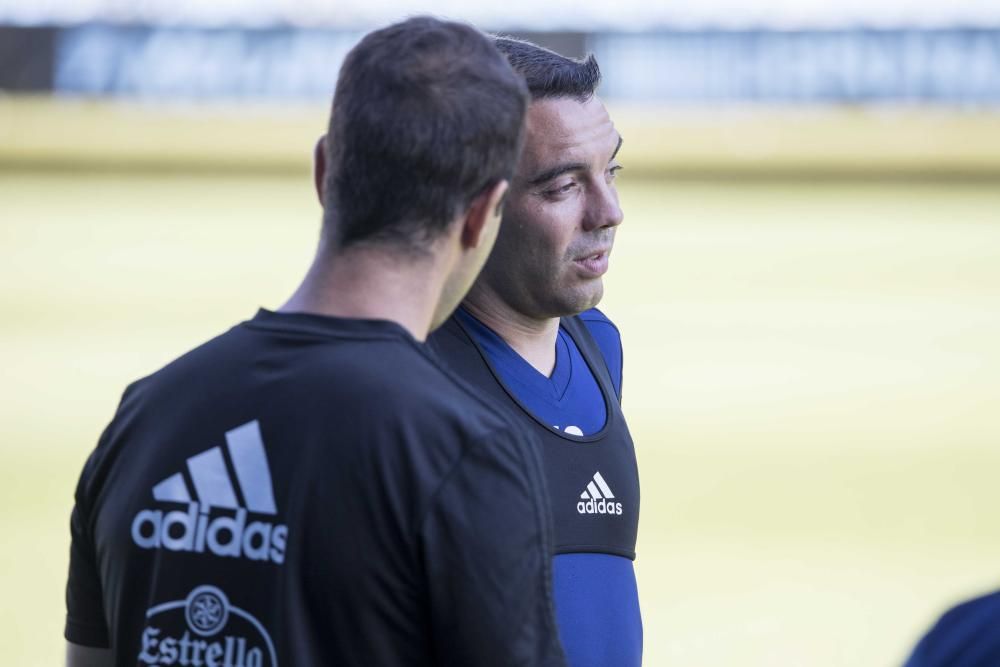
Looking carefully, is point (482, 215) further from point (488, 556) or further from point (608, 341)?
point (608, 341)

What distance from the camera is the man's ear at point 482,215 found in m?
1.05

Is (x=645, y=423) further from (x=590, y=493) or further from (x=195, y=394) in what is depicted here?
(x=195, y=394)

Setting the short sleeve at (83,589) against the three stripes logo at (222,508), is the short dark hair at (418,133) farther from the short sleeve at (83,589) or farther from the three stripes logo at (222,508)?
the short sleeve at (83,589)

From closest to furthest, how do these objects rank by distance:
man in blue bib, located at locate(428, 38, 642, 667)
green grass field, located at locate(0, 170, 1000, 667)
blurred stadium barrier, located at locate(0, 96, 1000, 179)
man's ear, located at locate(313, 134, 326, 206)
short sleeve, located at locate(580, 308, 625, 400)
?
man's ear, located at locate(313, 134, 326, 206)
man in blue bib, located at locate(428, 38, 642, 667)
short sleeve, located at locate(580, 308, 625, 400)
green grass field, located at locate(0, 170, 1000, 667)
blurred stadium barrier, located at locate(0, 96, 1000, 179)

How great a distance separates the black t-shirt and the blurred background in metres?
3.33

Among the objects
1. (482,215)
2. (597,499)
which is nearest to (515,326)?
(597,499)

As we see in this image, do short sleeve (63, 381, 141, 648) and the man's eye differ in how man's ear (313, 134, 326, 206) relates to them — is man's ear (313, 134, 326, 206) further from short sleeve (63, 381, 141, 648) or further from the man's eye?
the man's eye

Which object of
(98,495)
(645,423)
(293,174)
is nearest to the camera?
(98,495)

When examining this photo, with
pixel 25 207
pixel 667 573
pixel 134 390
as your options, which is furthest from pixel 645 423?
pixel 134 390

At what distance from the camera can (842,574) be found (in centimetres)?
426

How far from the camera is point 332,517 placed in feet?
3.17

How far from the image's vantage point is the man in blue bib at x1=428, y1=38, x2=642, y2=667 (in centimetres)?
157

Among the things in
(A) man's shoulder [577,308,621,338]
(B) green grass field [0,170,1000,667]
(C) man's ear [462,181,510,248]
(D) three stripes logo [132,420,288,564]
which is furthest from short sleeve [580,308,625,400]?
(B) green grass field [0,170,1000,667]

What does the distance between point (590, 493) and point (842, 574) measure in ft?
9.74
